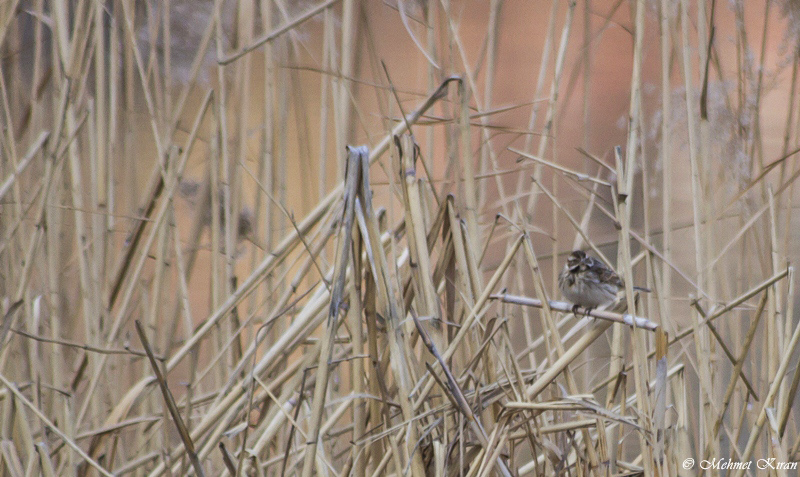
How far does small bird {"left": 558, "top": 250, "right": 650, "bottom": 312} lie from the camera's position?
135 cm

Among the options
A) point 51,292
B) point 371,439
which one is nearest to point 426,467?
point 371,439

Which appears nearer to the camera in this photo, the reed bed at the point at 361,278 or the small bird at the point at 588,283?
the reed bed at the point at 361,278

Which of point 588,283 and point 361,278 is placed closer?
point 361,278

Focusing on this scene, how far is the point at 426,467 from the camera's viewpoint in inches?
40.4

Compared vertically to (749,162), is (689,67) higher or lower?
higher

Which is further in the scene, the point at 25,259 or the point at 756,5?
the point at 756,5

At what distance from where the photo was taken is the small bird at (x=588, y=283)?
4.42 feet

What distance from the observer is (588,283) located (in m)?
1.35

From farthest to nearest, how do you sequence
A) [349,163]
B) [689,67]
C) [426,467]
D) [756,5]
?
[756,5]
[689,67]
[426,467]
[349,163]

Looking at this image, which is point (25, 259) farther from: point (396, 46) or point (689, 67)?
point (396, 46)

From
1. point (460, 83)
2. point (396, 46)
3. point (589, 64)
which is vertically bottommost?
point (460, 83)

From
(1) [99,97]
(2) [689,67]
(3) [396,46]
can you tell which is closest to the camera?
(2) [689,67]

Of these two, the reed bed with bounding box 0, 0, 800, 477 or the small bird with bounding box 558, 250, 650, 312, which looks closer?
the reed bed with bounding box 0, 0, 800, 477

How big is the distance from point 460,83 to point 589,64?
1.68 ft
